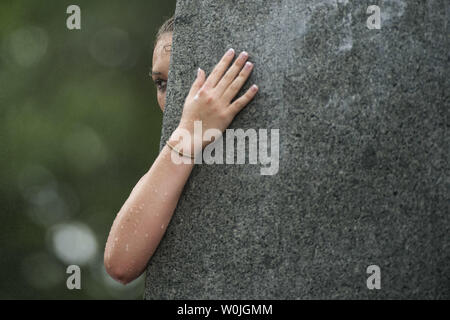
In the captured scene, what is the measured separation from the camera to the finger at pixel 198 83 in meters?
2.94

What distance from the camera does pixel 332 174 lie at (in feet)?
8.86

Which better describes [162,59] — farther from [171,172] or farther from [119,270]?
[119,270]

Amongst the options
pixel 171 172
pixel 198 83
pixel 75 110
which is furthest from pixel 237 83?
pixel 75 110

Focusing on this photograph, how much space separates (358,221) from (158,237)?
1009mm

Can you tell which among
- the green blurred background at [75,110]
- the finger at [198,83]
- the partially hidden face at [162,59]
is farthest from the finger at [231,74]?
the green blurred background at [75,110]

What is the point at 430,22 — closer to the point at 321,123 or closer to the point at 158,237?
the point at 321,123

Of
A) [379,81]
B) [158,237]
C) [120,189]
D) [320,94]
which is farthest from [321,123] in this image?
[120,189]

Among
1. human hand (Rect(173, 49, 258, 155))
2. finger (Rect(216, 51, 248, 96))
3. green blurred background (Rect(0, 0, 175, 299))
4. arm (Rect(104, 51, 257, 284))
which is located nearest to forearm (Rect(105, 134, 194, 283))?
arm (Rect(104, 51, 257, 284))

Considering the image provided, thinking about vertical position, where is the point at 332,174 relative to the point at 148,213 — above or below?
above

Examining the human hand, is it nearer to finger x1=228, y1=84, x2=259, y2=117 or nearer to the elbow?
finger x1=228, y1=84, x2=259, y2=117

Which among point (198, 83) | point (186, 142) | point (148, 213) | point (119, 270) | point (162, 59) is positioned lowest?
point (119, 270)

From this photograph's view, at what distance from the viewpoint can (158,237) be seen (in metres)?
2.94

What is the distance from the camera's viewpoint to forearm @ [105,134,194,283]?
2887mm

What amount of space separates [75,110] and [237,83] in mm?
8421
